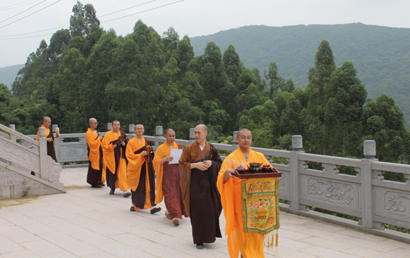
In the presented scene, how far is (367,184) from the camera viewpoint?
20.2 feet

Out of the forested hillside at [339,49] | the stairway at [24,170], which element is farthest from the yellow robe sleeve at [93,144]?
the forested hillside at [339,49]

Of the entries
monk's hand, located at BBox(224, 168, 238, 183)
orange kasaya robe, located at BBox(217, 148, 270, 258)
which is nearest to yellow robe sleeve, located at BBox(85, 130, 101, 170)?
orange kasaya robe, located at BBox(217, 148, 270, 258)

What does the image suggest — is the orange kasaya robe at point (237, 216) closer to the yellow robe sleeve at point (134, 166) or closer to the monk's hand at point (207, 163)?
the monk's hand at point (207, 163)

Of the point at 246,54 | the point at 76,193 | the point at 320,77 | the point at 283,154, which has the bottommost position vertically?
the point at 76,193

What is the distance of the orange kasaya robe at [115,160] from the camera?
9.57 m

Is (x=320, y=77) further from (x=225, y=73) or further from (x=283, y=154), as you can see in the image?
(x=283, y=154)

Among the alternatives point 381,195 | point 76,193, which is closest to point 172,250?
point 381,195

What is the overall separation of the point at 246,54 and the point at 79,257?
12644 centimetres

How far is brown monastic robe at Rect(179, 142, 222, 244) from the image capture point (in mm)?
5617

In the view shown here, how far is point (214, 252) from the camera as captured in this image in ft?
17.9

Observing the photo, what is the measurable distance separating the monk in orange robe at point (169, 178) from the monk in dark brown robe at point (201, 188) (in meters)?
1.17

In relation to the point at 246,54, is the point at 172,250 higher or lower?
lower

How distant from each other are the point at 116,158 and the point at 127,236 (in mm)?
3599

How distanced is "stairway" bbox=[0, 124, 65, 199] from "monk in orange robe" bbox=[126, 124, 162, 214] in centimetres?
261
